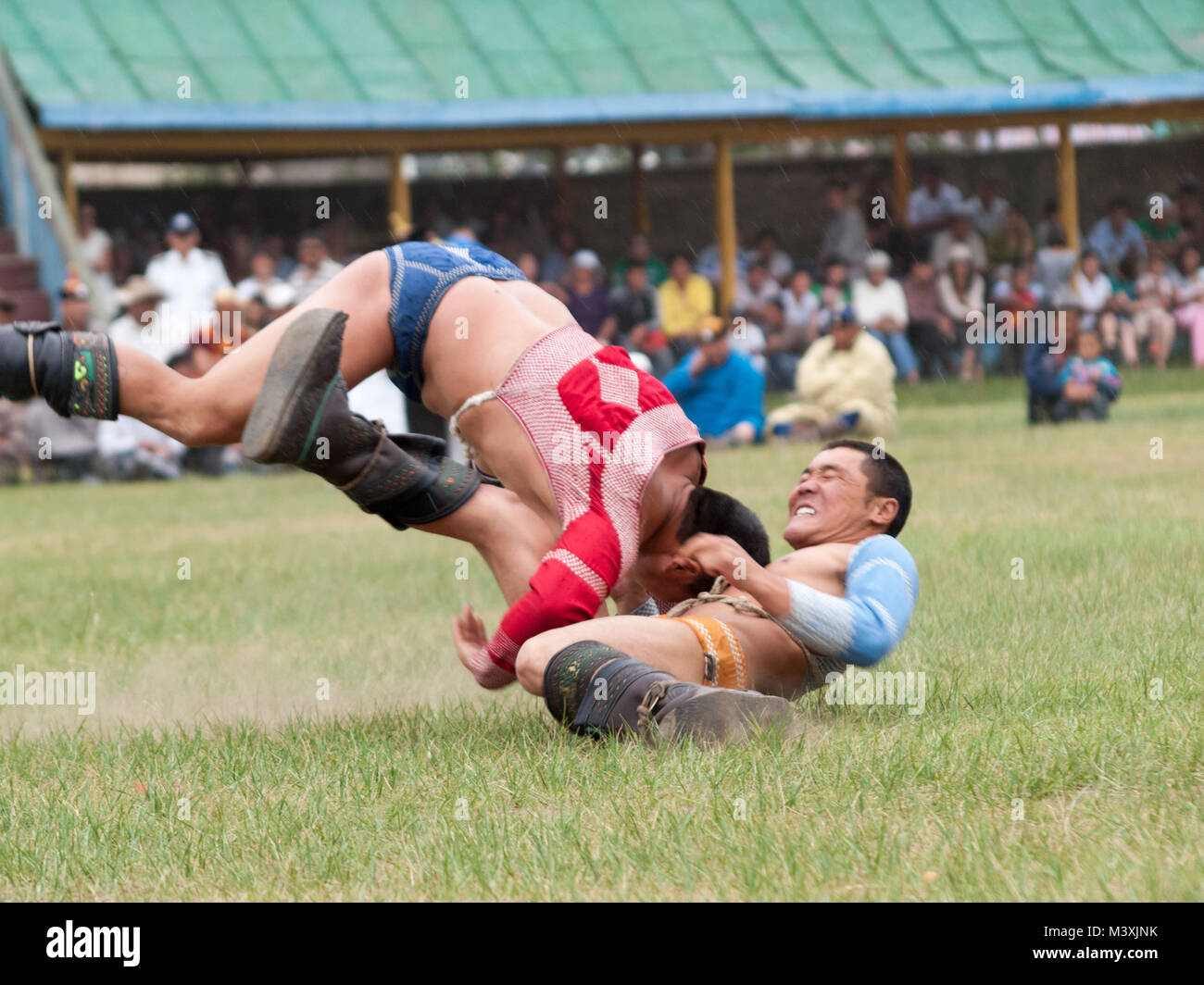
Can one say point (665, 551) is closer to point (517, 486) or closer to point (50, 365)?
point (517, 486)

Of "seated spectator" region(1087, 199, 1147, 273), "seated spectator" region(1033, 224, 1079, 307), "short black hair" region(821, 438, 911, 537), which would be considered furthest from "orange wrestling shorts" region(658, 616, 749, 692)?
"seated spectator" region(1087, 199, 1147, 273)

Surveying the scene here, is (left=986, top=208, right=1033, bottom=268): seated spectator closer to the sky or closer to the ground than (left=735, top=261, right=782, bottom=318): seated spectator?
closer to the sky

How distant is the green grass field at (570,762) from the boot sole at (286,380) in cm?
80

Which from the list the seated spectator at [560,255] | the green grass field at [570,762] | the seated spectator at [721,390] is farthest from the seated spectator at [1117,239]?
the green grass field at [570,762]

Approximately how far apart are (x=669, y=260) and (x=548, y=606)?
64.1 ft

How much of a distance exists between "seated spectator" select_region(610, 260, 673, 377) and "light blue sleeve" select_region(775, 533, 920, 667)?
42.6 feet

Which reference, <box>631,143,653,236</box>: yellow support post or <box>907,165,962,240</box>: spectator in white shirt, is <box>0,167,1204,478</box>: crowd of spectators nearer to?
<box>907,165,962,240</box>: spectator in white shirt

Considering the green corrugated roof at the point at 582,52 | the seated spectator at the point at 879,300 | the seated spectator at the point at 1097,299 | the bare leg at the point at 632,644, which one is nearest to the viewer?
the bare leg at the point at 632,644

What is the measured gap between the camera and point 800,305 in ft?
64.5

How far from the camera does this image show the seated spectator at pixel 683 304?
18.6 m

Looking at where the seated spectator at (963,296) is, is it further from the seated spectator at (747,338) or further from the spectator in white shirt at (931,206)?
the seated spectator at (747,338)

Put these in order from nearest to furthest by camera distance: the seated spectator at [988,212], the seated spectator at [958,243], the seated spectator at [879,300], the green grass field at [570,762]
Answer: the green grass field at [570,762] → the seated spectator at [879,300] → the seated spectator at [958,243] → the seated spectator at [988,212]

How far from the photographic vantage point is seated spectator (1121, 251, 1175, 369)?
21.5 metres

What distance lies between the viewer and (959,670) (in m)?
4.91
